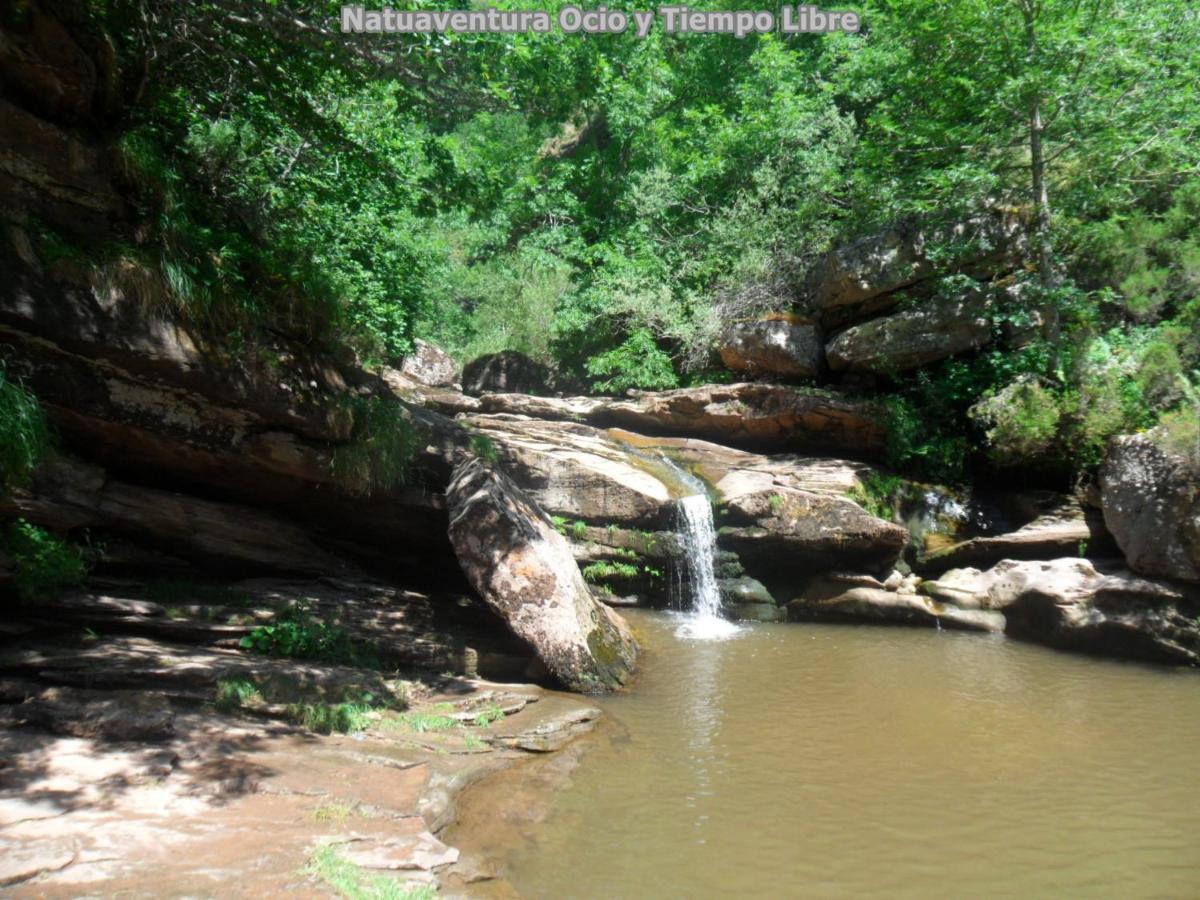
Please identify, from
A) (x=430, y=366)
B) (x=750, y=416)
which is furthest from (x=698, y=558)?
(x=430, y=366)

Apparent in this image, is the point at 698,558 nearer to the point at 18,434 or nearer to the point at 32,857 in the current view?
the point at 18,434

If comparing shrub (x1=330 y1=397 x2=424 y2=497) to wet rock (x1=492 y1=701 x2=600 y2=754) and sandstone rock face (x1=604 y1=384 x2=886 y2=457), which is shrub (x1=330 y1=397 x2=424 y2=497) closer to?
wet rock (x1=492 y1=701 x2=600 y2=754)

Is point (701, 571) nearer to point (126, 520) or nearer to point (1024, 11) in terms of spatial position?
point (126, 520)

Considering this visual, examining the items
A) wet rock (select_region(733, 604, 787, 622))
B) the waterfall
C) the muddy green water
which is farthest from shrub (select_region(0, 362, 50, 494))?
wet rock (select_region(733, 604, 787, 622))

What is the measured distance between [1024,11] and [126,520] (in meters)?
13.7

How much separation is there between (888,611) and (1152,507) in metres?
3.37

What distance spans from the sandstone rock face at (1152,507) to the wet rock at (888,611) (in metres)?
1.83

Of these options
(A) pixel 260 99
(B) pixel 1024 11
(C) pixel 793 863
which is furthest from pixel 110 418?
(B) pixel 1024 11

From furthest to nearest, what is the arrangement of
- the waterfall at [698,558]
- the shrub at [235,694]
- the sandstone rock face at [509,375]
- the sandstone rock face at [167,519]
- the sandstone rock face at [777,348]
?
the sandstone rock face at [509,375], the sandstone rock face at [777,348], the waterfall at [698,558], the sandstone rock face at [167,519], the shrub at [235,694]

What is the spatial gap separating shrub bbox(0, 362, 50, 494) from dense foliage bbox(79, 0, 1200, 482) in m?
1.36

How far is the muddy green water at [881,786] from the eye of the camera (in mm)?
4266

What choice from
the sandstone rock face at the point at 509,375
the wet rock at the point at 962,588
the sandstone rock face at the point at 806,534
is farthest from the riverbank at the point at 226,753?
the sandstone rock face at the point at 509,375

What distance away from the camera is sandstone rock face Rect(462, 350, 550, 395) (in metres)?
20.8

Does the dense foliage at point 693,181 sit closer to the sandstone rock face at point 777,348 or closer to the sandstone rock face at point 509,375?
the sandstone rock face at point 509,375
